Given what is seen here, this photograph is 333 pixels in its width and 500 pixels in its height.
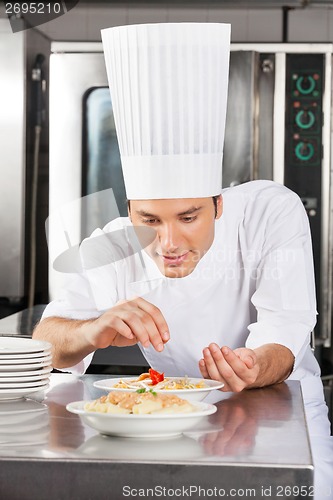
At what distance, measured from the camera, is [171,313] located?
2.58 m

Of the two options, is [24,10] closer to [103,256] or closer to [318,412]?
[103,256]

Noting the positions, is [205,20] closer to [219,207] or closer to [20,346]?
[219,207]

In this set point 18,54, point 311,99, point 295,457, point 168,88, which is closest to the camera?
point 295,457

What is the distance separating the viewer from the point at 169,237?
2.52 meters

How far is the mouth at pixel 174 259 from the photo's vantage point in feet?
8.61

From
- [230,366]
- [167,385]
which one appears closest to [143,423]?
[167,385]

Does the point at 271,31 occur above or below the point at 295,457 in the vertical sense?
above

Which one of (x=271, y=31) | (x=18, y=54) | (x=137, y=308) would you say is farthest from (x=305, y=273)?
(x=18, y=54)

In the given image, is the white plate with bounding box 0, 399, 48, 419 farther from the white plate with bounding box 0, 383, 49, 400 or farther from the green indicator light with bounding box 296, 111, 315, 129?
the green indicator light with bounding box 296, 111, 315, 129

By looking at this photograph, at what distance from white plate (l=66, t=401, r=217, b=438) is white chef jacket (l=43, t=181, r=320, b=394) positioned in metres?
0.93

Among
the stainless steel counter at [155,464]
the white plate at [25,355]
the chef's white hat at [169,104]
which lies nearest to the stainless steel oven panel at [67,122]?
the chef's white hat at [169,104]

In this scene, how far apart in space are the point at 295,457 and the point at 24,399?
62 centimetres

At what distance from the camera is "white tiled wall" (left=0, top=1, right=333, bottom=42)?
322 cm

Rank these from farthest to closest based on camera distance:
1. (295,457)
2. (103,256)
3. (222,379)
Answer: (103,256) < (222,379) < (295,457)
